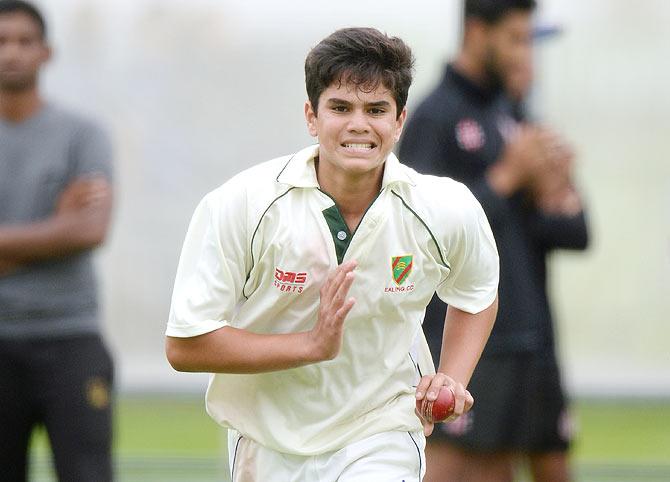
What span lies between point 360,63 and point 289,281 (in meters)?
0.57

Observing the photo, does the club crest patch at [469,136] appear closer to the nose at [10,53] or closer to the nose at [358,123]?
the nose at [358,123]

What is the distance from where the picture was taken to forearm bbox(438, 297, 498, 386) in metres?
4.04

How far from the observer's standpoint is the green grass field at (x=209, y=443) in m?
8.17

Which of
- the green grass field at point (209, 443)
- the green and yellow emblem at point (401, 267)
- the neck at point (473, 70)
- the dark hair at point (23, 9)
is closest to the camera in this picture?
the green and yellow emblem at point (401, 267)

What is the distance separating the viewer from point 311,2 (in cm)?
1075

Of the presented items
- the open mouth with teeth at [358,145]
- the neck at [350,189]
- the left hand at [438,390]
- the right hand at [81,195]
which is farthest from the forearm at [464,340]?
the right hand at [81,195]

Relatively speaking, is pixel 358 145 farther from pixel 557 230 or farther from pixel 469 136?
pixel 557 230

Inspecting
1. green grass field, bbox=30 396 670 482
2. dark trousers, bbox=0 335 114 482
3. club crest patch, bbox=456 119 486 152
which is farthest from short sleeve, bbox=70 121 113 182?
green grass field, bbox=30 396 670 482

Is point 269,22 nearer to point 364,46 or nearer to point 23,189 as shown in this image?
point 23,189

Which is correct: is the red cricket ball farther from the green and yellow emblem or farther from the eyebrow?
the eyebrow

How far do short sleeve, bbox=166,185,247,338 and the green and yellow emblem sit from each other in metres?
0.38

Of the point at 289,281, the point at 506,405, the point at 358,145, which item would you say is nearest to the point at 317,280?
the point at 289,281

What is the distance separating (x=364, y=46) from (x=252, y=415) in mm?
1001

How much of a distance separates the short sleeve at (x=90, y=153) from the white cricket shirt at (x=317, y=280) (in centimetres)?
146
